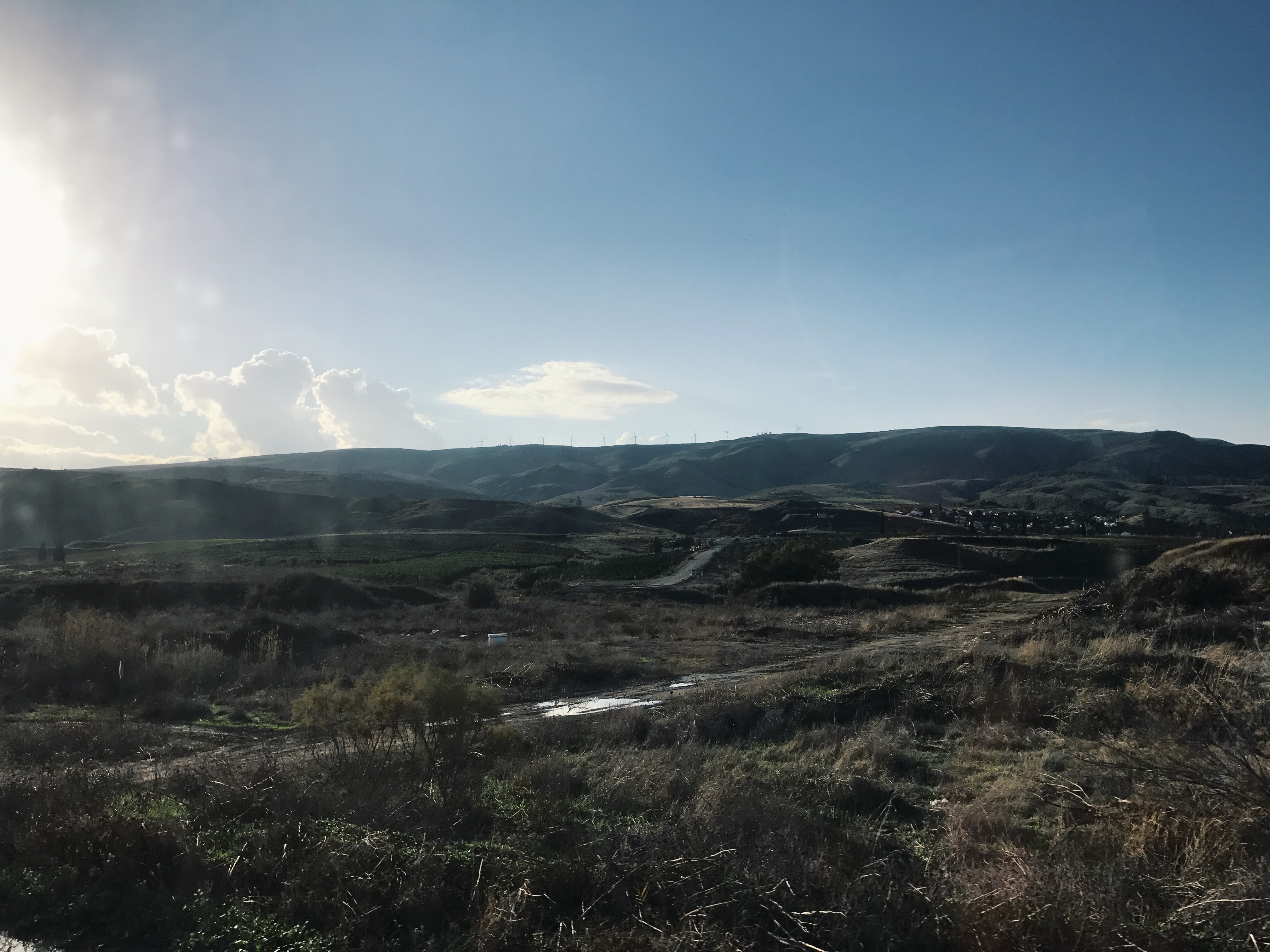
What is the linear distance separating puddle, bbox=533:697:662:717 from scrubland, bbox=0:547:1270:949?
1.22 metres

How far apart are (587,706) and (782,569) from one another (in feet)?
131

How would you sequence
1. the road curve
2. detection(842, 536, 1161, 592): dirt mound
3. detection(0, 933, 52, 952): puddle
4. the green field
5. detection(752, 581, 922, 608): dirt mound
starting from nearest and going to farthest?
detection(0, 933, 52, 952): puddle
detection(752, 581, 922, 608): dirt mound
detection(842, 536, 1161, 592): dirt mound
the road curve
the green field

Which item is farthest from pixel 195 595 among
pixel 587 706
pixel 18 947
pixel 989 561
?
pixel 989 561

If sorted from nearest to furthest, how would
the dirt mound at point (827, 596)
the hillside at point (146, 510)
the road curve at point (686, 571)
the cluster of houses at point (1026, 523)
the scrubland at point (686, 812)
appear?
the scrubland at point (686, 812) < the dirt mound at point (827, 596) < the road curve at point (686, 571) < the cluster of houses at point (1026, 523) < the hillside at point (146, 510)

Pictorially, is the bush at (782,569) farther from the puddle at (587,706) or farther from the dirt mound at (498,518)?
the dirt mound at (498,518)

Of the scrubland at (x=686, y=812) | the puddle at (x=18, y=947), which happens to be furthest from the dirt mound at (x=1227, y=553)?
the puddle at (x=18, y=947)

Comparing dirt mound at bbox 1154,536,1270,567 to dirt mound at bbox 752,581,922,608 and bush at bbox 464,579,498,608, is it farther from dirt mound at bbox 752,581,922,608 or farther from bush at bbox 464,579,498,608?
bush at bbox 464,579,498,608

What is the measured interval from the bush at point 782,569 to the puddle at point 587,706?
36.6 m

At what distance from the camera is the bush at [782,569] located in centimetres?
5591

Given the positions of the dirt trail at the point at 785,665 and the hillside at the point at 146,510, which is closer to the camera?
the dirt trail at the point at 785,665

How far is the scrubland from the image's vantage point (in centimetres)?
605

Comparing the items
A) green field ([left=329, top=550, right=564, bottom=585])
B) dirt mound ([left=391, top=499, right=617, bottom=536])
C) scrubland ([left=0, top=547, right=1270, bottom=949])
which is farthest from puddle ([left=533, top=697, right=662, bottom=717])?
dirt mound ([left=391, top=499, right=617, bottom=536])

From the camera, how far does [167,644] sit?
24500 mm

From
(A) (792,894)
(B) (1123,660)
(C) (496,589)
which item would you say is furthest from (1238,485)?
(A) (792,894)
